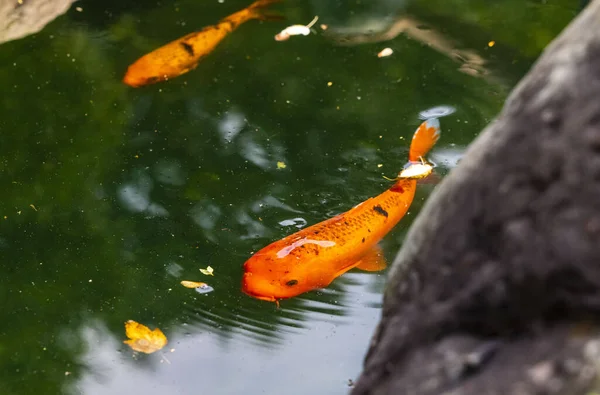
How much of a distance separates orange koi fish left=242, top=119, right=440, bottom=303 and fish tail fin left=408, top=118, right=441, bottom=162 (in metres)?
→ 0.37

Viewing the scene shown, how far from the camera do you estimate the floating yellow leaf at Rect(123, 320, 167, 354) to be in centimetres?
280

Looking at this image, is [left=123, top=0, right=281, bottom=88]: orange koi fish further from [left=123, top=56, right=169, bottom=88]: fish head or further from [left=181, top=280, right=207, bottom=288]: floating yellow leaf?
[left=181, top=280, right=207, bottom=288]: floating yellow leaf

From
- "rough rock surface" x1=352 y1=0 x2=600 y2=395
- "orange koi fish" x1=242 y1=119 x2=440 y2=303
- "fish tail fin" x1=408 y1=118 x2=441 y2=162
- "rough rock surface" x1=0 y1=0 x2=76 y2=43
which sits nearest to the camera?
"rough rock surface" x1=352 y1=0 x2=600 y2=395

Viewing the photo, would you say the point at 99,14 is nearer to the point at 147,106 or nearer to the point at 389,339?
the point at 147,106

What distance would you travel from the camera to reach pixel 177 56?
447 cm

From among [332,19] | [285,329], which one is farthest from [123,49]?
[285,329]

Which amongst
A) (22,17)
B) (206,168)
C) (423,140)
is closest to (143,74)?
(206,168)

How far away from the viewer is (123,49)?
470cm

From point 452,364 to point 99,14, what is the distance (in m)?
4.34

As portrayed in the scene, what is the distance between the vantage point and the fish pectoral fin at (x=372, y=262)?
3129 mm

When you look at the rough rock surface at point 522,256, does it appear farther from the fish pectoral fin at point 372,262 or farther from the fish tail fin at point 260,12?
the fish tail fin at point 260,12

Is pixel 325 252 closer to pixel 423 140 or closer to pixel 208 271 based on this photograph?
pixel 208 271

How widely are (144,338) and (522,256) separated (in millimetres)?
1839

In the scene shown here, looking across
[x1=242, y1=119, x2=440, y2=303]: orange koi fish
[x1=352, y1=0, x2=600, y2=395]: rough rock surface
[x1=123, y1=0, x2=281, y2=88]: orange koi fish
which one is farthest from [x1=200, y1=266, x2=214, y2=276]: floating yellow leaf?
[x1=123, y1=0, x2=281, y2=88]: orange koi fish
